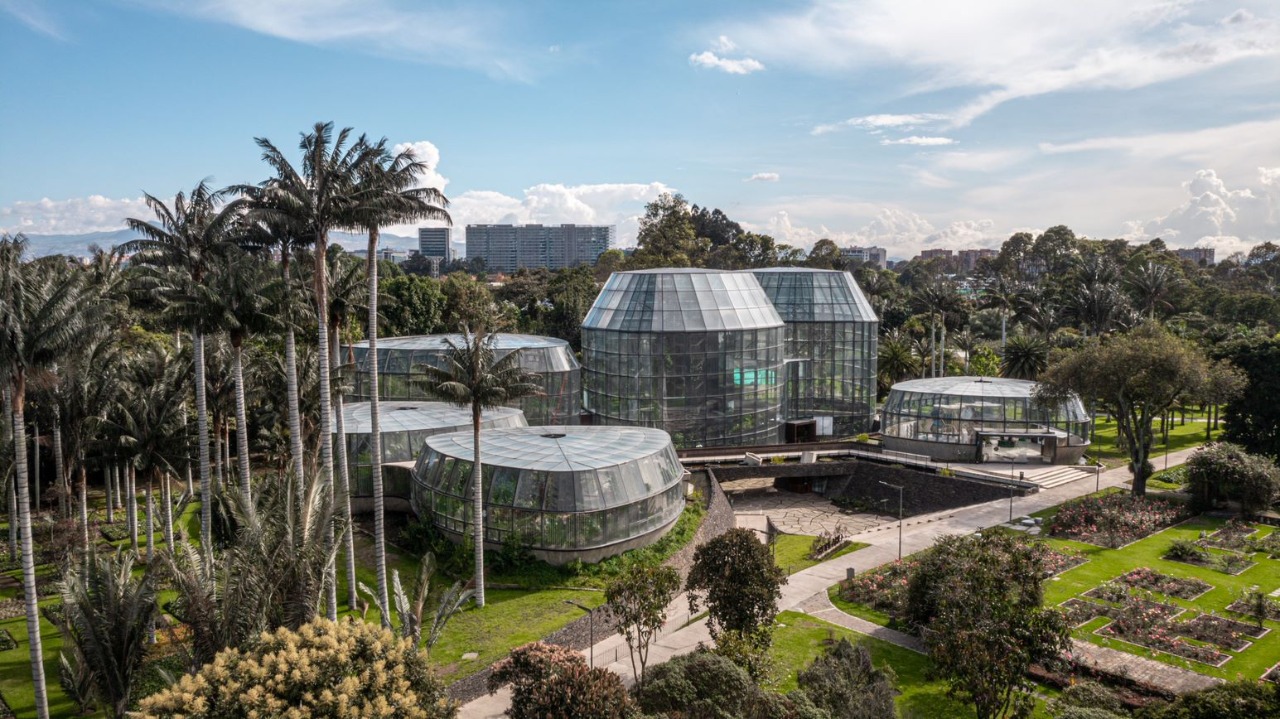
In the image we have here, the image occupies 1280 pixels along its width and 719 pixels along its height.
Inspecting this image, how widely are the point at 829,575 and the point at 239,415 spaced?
86.6ft

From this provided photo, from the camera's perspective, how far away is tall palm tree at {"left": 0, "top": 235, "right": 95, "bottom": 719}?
20891mm

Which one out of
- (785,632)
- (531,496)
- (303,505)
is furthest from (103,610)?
(785,632)

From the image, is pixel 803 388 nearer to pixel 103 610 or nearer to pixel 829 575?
pixel 829 575

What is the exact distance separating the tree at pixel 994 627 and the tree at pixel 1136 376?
25589 mm

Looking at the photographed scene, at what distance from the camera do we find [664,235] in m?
104

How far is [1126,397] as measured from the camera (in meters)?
45.3

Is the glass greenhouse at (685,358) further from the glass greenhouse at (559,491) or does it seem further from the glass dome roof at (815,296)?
the glass greenhouse at (559,491)

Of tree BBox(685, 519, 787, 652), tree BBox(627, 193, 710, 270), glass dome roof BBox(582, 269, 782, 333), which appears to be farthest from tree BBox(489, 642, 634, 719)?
tree BBox(627, 193, 710, 270)

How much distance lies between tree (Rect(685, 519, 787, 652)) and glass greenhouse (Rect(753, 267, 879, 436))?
38.4 meters

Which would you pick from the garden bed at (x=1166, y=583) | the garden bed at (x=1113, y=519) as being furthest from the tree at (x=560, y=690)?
the garden bed at (x=1113, y=519)

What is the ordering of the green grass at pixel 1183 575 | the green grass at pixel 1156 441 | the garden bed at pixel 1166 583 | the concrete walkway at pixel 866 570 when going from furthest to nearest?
1. the green grass at pixel 1156 441
2. the garden bed at pixel 1166 583
3. the green grass at pixel 1183 575
4. the concrete walkway at pixel 866 570

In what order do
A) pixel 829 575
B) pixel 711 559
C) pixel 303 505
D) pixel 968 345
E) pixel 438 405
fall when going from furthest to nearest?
pixel 968 345 < pixel 438 405 < pixel 829 575 < pixel 711 559 < pixel 303 505

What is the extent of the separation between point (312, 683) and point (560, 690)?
6.22m

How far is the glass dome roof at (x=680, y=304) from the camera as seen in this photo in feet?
177
